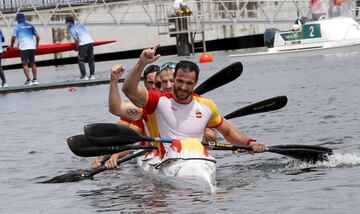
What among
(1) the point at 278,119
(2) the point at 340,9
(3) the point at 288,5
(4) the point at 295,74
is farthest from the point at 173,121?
(3) the point at 288,5

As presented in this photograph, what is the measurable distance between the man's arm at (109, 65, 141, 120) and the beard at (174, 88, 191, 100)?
473 mm

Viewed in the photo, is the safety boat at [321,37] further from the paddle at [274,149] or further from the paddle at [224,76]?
the paddle at [274,149]

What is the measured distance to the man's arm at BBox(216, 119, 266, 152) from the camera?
14.4 m

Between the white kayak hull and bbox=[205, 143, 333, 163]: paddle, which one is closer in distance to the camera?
the white kayak hull

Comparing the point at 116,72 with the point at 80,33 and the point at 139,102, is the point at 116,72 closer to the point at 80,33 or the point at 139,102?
the point at 139,102

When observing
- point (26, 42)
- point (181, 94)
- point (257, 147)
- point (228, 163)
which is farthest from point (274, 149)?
point (26, 42)

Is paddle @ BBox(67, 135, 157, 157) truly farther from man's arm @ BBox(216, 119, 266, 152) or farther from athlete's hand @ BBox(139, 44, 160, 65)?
athlete's hand @ BBox(139, 44, 160, 65)

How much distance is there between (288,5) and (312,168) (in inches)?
1587

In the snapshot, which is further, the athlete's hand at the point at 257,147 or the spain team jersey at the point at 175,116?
the athlete's hand at the point at 257,147

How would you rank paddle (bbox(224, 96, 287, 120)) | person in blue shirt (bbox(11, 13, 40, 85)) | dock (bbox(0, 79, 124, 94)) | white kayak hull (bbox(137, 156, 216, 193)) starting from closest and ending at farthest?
white kayak hull (bbox(137, 156, 216, 193))
paddle (bbox(224, 96, 287, 120))
dock (bbox(0, 79, 124, 94))
person in blue shirt (bbox(11, 13, 40, 85))

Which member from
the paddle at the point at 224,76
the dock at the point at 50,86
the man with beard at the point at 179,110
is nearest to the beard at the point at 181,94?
the man with beard at the point at 179,110

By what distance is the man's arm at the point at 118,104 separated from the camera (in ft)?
41.2

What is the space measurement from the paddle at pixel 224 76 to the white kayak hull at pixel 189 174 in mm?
2343

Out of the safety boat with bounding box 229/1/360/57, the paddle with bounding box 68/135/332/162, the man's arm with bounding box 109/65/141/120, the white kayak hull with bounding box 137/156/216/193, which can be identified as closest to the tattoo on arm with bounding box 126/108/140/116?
the man's arm with bounding box 109/65/141/120
